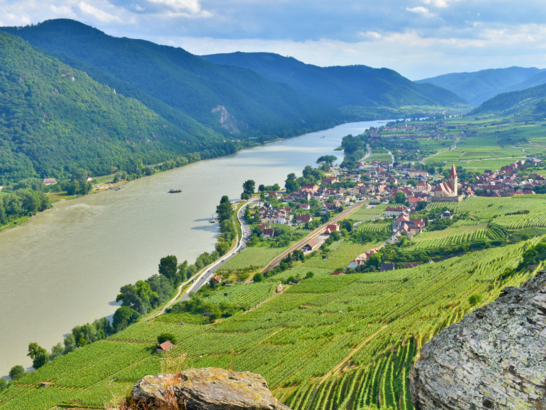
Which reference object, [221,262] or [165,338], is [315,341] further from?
[221,262]

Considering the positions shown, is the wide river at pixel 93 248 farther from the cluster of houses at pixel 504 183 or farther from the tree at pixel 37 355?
the cluster of houses at pixel 504 183

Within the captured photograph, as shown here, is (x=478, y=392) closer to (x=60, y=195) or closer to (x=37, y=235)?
(x=37, y=235)

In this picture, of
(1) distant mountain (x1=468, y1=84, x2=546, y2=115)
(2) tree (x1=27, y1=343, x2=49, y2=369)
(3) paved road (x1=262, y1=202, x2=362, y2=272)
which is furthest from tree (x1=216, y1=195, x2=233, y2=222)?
(1) distant mountain (x1=468, y1=84, x2=546, y2=115)

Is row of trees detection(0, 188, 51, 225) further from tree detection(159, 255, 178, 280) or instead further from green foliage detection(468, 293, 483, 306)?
green foliage detection(468, 293, 483, 306)

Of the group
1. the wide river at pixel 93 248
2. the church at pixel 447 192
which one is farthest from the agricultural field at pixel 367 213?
the wide river at pixel 93 248

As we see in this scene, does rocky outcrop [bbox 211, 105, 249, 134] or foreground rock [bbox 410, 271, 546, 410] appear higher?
rocky outcrop [bbox 211, 105, 249, 134]

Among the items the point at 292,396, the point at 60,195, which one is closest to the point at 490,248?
the point at 292,396

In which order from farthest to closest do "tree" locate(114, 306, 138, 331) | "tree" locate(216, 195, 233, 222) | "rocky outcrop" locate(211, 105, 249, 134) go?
1. "rocky outcrop" locate(211, 105, 249, 134)
2. "tree" locate(216, 195, 233, 222)
3. "tree" locate(114, 306, 138, 331)
